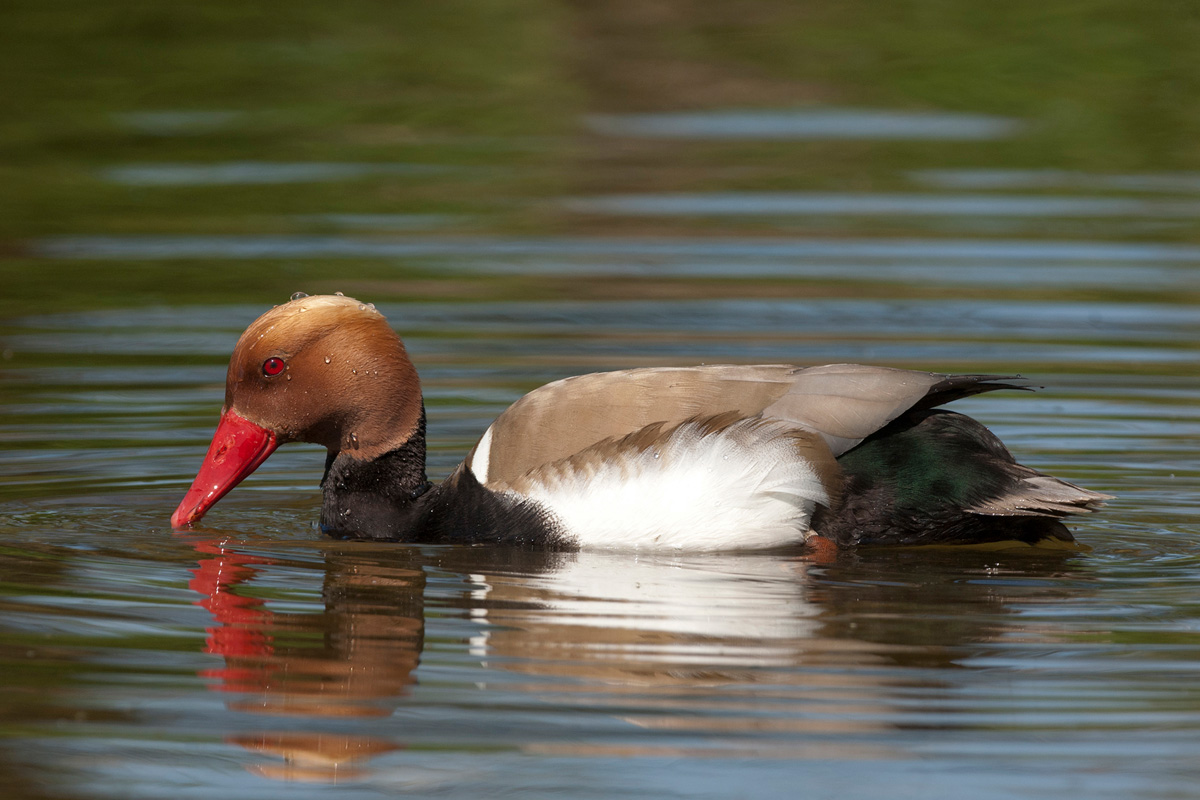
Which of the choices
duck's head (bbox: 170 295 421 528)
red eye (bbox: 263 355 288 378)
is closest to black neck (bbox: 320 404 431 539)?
duck's head (bbox: 170 295 421 528)

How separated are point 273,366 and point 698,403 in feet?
5.04

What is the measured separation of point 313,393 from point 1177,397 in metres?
4.08

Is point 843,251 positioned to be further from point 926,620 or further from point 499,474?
point 926,620

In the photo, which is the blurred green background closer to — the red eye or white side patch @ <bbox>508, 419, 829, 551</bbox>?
the red eye

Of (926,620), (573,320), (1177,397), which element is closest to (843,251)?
(573,320)

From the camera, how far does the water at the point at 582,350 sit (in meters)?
4.65

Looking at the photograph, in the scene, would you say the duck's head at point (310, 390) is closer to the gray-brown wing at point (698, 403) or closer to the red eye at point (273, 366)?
the red eye at point (273, 366)

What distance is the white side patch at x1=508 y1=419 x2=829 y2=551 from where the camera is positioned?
6.25 m

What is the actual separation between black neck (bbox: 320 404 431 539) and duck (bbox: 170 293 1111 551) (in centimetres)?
10

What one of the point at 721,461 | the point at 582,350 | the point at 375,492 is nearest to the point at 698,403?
the point at 721,461

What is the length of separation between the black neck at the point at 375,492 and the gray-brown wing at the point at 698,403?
1.13 feet

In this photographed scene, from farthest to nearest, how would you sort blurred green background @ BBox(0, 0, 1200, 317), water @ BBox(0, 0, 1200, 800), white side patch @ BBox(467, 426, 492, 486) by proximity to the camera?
blurred green background @ BBox(0, 0, 1200, 317) < white side patch @ BBox(467, 426, 492, 486) < water @ BBox(0, 0, 1200, 800)

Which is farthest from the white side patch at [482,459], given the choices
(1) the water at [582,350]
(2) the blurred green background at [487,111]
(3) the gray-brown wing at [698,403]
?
(2) the blurred green background at [487,111]

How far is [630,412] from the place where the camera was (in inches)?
251
